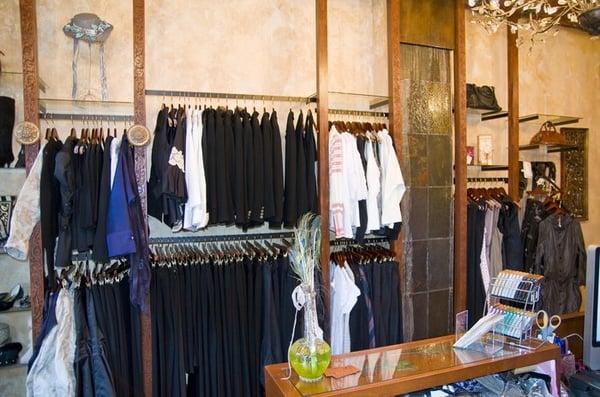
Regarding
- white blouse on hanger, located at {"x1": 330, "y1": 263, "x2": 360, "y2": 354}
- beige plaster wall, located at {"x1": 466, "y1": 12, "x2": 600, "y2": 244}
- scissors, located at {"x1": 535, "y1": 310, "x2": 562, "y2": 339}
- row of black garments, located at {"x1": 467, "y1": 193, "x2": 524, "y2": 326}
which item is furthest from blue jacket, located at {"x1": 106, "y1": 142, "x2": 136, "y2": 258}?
beige plaster wall, located at {"x1": 466, "y1": 12, "x2": 600, "y2": 244}

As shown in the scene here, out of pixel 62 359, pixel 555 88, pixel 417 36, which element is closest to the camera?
pixel 62 359

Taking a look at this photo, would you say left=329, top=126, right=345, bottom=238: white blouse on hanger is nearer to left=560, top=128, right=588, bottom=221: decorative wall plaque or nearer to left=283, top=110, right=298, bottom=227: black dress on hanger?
left=283, top=110, right=298, bottom=227: black dress on hanger

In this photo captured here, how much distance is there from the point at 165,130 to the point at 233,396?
170 centimetres

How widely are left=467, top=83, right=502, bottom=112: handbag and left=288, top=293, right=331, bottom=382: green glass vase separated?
2882 mm

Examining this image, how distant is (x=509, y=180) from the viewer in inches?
146

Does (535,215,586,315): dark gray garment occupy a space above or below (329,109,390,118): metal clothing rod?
below

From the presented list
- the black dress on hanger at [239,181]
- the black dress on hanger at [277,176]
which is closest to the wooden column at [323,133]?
the black dress on hanger at [277,176]

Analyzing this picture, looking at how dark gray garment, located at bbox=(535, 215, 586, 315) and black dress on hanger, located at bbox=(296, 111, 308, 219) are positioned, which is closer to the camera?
black dress on hanger, located at bbox=(296, 111, 308, 219)

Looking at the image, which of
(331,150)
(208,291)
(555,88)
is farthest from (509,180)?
(208,291)

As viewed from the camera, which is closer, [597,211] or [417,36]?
[417,36]

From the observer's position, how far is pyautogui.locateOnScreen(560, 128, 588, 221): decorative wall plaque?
4.19m

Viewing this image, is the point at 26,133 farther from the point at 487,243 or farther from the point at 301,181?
the point at 487,243

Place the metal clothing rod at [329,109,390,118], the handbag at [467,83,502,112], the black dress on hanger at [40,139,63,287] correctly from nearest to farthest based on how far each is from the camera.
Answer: the black dress on hanger at [40,139,63,287] < the metal clothing rod at [329,109,390,118] < the handbag at [467,83,502,112]

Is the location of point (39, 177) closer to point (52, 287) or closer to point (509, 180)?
point (52, 287)
